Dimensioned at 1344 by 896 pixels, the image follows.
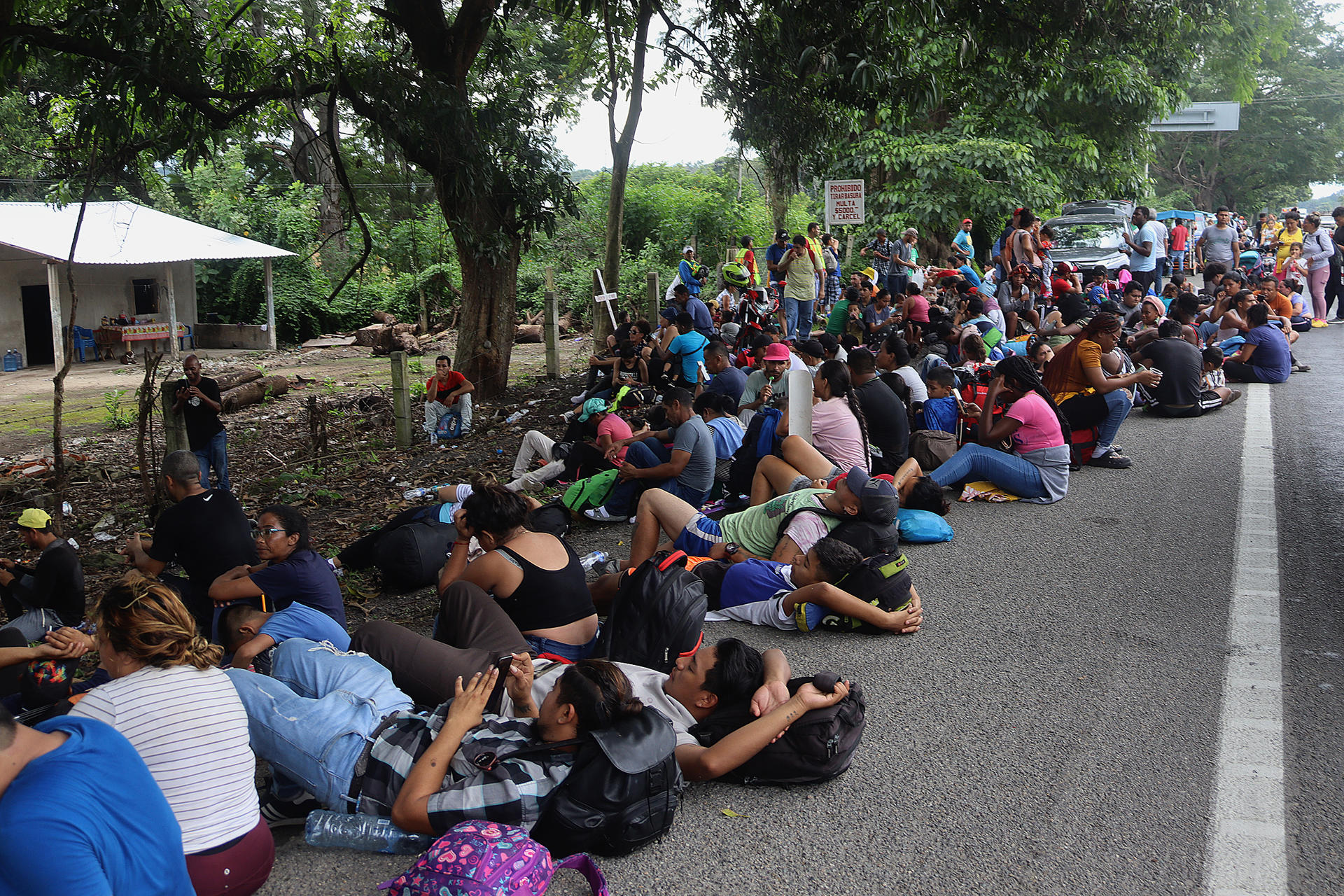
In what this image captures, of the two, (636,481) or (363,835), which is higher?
(636,481)

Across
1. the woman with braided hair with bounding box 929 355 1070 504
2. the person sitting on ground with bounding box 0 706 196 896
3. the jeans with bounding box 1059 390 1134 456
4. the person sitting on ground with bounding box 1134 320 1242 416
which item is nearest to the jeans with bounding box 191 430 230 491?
the woman with braided hair with bounding box 929 355 1070 504

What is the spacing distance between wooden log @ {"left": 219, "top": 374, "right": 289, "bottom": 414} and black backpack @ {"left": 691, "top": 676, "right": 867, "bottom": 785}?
13403mm

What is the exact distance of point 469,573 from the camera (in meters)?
4.97

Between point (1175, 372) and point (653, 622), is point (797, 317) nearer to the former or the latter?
point (1175, 372)

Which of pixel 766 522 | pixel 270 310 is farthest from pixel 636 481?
pixel 270 310

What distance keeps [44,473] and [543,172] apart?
7.06 m

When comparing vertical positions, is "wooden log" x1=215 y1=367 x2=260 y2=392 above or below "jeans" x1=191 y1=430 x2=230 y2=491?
above

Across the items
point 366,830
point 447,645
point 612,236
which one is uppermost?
point 612,236

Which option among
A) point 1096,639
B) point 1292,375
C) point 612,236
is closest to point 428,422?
point 612,236

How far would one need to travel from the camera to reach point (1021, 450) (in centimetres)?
823

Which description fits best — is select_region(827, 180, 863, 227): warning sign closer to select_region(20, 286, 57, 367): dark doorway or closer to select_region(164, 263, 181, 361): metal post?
select_region(164, 263, 181, 361): metal post

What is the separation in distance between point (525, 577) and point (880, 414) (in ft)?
14.7

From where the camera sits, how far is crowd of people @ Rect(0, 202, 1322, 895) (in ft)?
10.6

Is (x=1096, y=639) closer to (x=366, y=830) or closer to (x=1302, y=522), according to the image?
(x=1302, y=522)
